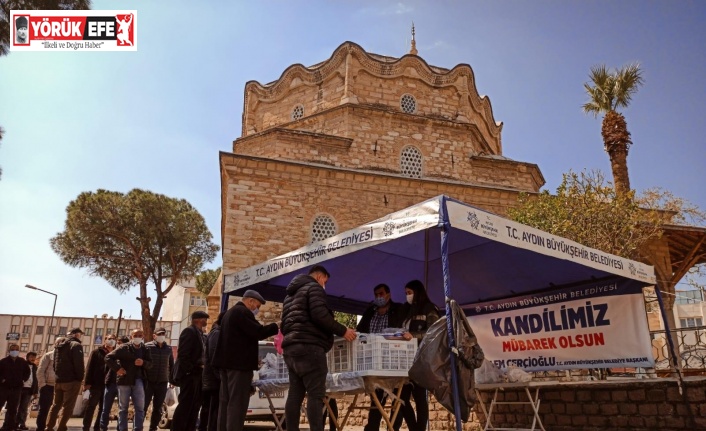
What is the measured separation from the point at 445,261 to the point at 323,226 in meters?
12.6

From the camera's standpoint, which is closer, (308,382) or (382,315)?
(308,382)

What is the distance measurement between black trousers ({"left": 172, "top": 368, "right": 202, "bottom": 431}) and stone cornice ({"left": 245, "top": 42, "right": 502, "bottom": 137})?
15504 millimetres

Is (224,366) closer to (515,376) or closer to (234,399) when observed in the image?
(234,399)

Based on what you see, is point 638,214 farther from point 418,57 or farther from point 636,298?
point 418,57

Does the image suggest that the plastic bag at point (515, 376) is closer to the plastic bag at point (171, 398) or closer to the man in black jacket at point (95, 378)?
the man in black jacket at point (95, 378)

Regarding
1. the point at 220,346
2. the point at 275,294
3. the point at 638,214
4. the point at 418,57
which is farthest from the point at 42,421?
the point at 418,57

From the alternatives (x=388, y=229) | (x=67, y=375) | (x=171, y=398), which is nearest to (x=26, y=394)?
→ (x=67, y=375)

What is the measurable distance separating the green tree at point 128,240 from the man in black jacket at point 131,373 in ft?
65.6

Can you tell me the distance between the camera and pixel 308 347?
14.6 ft

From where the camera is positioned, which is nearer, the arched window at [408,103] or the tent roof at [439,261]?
the tent roof at [439,261]

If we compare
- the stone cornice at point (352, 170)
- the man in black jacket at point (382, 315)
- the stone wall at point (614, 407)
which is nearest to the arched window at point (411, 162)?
the stone cornice at point (352, 170)

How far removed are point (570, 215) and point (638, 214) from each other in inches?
78.6

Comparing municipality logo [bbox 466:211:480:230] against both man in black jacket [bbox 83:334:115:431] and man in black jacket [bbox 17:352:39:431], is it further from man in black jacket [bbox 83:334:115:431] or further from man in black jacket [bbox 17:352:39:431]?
man in black jacket [bbox 17:352:39:431]

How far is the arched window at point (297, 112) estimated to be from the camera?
20.7 metres
